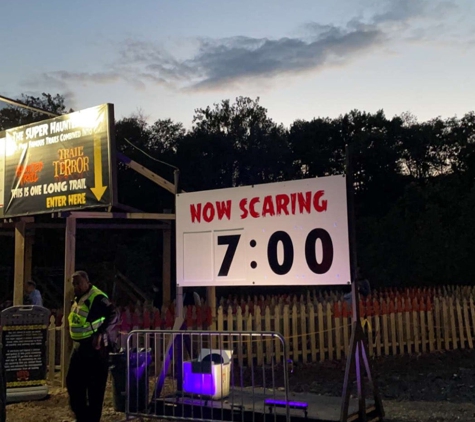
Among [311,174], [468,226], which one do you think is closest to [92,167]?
[468,226]

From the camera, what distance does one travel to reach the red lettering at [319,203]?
644 centimetres

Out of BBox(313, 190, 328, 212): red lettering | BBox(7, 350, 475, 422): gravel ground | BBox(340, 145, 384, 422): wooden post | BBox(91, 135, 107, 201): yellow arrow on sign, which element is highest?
BBox(91, 135, 107, 201): yellow arrow on sign

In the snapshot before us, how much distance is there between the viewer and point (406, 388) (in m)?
8.94

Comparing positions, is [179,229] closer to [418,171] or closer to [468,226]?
[468,226]

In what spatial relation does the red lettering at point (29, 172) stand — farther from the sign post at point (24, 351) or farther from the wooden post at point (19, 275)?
the sign post at point (24, 351)

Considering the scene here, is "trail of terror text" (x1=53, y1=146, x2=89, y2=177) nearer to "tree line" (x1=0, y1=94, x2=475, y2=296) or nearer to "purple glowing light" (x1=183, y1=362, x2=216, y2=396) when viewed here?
"purple glowing light" (x1=183, y1=362, x2=216, y2=396)

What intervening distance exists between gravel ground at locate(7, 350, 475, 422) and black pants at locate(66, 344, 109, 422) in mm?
921

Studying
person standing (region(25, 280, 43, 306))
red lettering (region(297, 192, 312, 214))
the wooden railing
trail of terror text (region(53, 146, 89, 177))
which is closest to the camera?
red lettering (region(297, 192, 312, 214))

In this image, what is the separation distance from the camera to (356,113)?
4647 cm

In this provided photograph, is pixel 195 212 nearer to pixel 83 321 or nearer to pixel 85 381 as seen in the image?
pixel 83 321

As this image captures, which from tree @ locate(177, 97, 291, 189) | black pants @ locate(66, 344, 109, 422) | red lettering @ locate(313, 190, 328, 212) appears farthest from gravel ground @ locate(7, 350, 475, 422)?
tree @ locate(177, 97, 291, 189)

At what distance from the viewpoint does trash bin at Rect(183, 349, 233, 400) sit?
22.5ft

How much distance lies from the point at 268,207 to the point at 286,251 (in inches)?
23.3

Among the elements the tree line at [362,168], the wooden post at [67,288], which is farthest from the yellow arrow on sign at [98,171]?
the tree line at [362,168]
